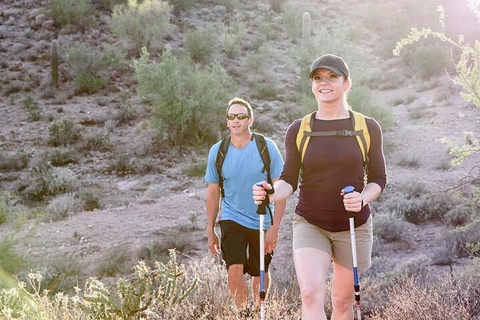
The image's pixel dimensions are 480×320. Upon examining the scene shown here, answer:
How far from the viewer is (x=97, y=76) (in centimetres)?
2066

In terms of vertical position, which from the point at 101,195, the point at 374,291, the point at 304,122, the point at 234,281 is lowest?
the point at 101,195

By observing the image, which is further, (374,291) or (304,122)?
(374,291)

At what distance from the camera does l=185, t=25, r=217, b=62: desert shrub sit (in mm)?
22859

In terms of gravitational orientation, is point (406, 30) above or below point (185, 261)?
above

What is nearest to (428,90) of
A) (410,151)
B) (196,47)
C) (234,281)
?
(410,151)

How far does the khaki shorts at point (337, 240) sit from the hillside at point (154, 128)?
2132mm

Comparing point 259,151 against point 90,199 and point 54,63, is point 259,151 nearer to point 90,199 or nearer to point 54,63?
point 90,199

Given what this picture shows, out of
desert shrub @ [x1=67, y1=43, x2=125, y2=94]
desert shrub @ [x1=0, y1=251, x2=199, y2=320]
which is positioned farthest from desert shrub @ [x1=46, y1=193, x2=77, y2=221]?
desert shrub @ [x1=67, y1=43, x2=125, y2=94]

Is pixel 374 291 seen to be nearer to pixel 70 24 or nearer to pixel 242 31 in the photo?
pixel 242 31

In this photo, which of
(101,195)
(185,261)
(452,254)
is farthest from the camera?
(101,195)

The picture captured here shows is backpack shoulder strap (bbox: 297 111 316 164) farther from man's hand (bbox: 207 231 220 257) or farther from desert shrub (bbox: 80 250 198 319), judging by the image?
man's hand (bbox: 207 231 220 257)

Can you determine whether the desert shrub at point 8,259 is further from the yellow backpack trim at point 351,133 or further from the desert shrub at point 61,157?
the desert shrub at point 61,157

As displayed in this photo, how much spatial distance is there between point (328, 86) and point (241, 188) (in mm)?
1275

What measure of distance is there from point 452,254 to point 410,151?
282 inches
